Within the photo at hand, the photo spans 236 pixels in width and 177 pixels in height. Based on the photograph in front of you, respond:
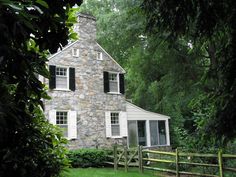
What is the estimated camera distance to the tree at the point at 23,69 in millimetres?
1728

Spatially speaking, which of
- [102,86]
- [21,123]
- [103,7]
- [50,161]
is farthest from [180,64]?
[21,123]

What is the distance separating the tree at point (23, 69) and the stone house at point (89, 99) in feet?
43.2

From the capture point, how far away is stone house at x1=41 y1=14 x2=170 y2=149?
1598cm

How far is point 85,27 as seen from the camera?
17672mm

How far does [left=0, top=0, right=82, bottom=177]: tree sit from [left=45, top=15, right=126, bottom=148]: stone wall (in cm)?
1340

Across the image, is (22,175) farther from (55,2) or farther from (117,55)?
(117,55)

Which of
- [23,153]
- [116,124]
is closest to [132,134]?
[116,124]

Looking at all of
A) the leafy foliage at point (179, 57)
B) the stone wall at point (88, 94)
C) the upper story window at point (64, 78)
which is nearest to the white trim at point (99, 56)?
the stone wall at point (88, 94)

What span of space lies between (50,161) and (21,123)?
4.39ft

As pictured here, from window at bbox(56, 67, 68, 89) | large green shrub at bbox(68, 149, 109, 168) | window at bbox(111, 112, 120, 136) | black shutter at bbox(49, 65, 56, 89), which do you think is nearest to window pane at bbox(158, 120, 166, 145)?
window at bbox(111, 112, 120, 136)

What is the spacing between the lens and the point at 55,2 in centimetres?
220

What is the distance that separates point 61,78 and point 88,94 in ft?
6.09

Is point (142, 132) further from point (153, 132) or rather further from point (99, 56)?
point (99, 56)

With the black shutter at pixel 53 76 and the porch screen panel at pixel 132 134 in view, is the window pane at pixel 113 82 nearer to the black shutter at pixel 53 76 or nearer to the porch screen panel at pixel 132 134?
the porch screen panel at pixel 132 134
